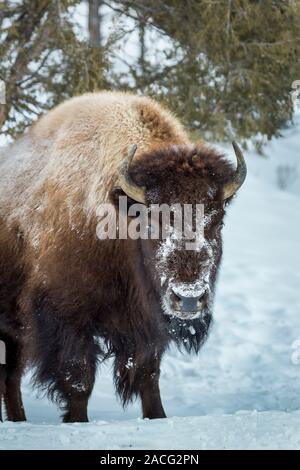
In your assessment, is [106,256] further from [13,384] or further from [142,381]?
[13,384]

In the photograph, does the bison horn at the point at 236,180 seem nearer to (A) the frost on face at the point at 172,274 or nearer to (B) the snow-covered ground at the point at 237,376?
(A) the frost on face at the point at 172,274

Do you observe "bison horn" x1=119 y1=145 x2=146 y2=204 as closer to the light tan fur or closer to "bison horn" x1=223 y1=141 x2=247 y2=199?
the light tan fur

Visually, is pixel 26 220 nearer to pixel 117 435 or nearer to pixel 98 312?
pixel 98 312

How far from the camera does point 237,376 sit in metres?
8.84

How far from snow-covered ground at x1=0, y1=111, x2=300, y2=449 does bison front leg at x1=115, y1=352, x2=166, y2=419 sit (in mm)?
331

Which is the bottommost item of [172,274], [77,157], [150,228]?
[172,274]

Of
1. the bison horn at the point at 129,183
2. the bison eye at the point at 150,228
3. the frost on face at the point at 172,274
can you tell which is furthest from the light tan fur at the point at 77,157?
the frost on face at the point at 172,274

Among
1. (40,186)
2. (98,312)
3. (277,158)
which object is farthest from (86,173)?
(277,158)

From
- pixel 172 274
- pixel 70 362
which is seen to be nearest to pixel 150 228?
pixel 172 274

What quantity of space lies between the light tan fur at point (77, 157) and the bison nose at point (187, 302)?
44.3 inches

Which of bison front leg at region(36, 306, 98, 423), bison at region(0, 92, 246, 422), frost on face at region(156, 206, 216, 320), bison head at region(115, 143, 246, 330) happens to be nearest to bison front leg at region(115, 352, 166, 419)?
bison at region(0, 92, 246, 422)

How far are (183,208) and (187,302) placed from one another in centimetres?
63

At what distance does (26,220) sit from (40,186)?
0.29m

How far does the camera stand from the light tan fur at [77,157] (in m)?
6.30
